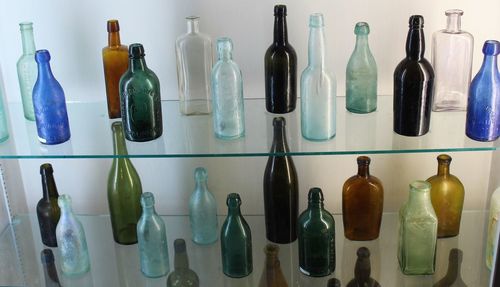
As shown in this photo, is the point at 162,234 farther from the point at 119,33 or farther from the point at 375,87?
the point at 375,87

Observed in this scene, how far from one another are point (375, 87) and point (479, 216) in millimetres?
525

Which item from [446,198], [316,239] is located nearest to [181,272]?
[316,239]

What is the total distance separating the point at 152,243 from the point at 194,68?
45 centimetres

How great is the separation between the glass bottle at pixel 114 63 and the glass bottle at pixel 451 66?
0.75 metres

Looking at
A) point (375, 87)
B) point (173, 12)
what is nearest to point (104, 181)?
point (173, 12)

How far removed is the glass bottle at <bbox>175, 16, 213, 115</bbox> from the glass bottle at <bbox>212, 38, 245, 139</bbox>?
126mm

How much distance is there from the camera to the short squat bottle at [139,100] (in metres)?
1.40

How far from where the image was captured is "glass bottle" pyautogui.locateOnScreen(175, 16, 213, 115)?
1.54 meters

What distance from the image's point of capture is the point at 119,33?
162 cm

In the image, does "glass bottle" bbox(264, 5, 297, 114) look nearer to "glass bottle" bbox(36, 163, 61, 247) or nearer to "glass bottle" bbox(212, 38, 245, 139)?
"glass bottle" bbox(212, 38, 245, 139)

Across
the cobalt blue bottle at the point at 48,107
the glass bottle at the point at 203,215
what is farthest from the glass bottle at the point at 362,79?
the cobalt blue bottle at the point at 48,107

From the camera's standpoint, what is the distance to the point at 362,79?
1530mm

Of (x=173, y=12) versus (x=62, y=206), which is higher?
(x=173, y=12)

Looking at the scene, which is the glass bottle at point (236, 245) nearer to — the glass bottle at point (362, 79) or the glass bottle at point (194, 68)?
the glass bottle at point (194, 68)
